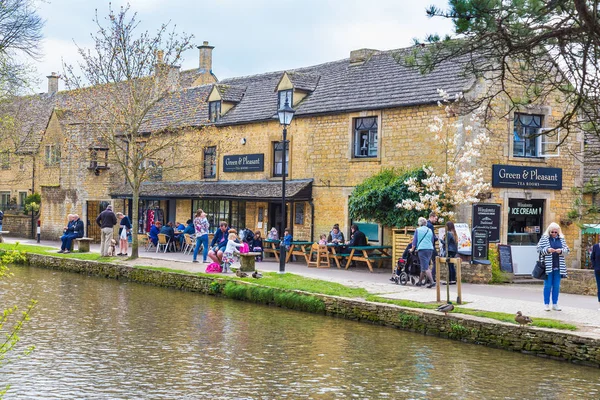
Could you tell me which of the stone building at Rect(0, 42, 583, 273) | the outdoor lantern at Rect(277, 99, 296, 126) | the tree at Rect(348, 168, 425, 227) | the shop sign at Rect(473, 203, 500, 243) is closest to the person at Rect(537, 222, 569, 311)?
the stone building at Rect(0, 42, 583, 273)

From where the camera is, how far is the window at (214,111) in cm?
3194

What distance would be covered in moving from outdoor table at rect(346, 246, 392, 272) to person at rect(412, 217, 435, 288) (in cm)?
425

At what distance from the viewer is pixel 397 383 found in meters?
10.6

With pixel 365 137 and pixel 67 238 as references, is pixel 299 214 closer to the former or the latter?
pixel 365 137

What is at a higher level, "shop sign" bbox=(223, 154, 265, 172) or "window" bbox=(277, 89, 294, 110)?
"window" bbox=(277, 89, 294, 110)

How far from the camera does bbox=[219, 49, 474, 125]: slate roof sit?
938 inches

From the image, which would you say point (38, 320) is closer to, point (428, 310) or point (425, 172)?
point (428, 310)

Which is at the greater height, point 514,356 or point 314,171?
point 314,171

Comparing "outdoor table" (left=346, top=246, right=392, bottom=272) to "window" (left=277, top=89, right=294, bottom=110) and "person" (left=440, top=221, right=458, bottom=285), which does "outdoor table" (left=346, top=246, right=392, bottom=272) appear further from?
"window" (left=277, top=89, right=294, bottom=110)

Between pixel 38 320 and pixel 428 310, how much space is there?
7.56m

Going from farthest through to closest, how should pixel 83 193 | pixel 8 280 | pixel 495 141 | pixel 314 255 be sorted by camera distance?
pixel 83 193 < pixel 314 255 < pixel 495 141 < pixel 8 280

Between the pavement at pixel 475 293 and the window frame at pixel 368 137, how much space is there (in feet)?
12.6

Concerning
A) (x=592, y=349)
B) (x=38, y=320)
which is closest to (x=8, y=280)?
(x=38, y=320)

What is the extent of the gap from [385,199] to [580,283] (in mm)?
6730
